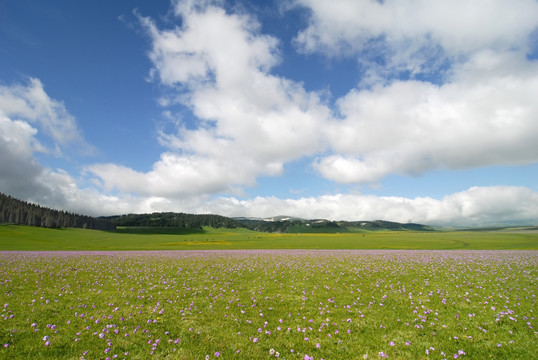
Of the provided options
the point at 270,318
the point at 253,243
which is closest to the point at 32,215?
the point at 253,243

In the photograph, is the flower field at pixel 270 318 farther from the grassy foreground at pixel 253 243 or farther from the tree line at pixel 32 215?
the tree line at pixel 32 215

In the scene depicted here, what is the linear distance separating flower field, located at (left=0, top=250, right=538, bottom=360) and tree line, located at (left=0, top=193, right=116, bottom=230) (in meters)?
176

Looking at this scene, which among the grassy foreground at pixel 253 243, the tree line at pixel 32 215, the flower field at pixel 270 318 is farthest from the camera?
the tree line at pixel 32 215

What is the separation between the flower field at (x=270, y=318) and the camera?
7.25 metres

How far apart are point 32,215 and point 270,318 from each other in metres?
198

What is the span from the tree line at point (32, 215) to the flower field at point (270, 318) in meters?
176

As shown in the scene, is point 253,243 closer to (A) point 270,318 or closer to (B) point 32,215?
(A) point 270,318

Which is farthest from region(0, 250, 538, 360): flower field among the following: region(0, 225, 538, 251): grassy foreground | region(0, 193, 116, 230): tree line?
region(0, 193, 116, 230): tree line

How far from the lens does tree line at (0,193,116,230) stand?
13650 cm

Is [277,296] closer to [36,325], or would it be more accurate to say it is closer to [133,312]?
[133,312]

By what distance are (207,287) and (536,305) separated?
16.2m

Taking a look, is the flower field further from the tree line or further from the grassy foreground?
the tree line

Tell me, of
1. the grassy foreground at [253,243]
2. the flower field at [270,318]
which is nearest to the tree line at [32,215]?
the grassy foreground at [253,243]

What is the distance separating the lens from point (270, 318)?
980 centimetres
